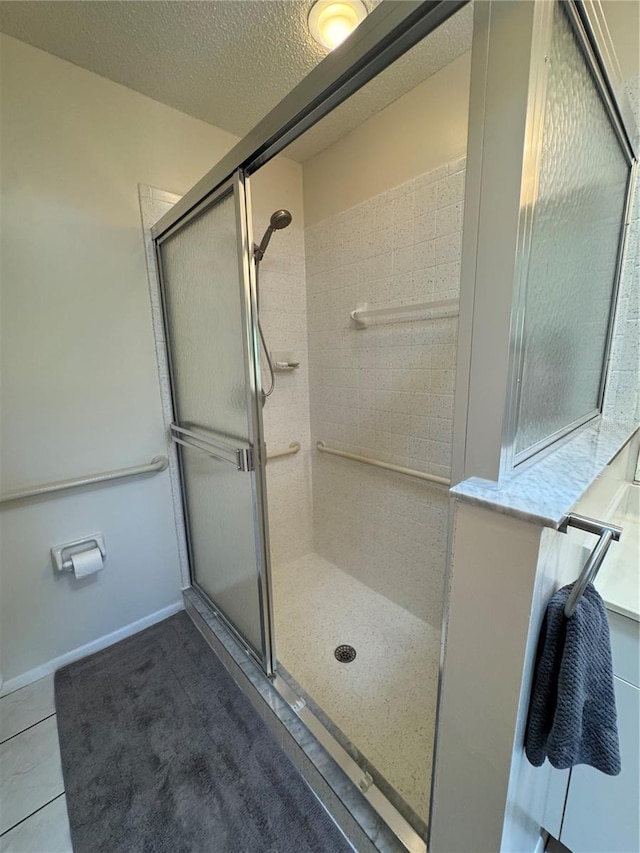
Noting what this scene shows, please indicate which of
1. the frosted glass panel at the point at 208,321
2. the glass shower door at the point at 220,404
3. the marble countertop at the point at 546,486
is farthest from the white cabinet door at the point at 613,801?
the frosted glass panel at the point at 208,321

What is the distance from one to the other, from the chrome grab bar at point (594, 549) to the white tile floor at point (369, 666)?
943 millimetres

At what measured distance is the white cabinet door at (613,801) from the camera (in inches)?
29.6

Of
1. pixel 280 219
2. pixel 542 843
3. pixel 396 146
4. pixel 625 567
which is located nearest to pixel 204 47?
pixel 280 219

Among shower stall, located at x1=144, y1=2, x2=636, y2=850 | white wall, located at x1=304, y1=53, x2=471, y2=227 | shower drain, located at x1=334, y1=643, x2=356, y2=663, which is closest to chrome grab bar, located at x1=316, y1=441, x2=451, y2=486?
shower stall, located at x1=144, y1=2, x2=636, y2=850

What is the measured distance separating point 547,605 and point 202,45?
2.01 m

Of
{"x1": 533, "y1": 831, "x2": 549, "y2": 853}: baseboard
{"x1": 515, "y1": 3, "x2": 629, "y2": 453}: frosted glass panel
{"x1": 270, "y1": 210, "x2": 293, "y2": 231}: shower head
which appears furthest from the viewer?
{"x1": 270, "y1": 210, "x2": 293, "y2": 231}: shower head

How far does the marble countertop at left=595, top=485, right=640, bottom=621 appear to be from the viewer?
2.51 ft

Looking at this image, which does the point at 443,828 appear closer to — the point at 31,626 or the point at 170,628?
the point at 170,628

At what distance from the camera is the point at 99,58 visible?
4.20 feet

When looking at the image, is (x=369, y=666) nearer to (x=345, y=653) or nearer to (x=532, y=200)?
(x=345, y=653)

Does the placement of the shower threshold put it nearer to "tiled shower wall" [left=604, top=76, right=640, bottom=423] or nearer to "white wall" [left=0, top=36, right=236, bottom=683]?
"white wall" [left=0, top=36, right=236, bottom=683]

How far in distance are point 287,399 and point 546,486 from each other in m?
1.68

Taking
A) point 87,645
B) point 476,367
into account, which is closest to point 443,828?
point 476,367

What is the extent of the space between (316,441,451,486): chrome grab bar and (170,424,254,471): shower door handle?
80 cm
